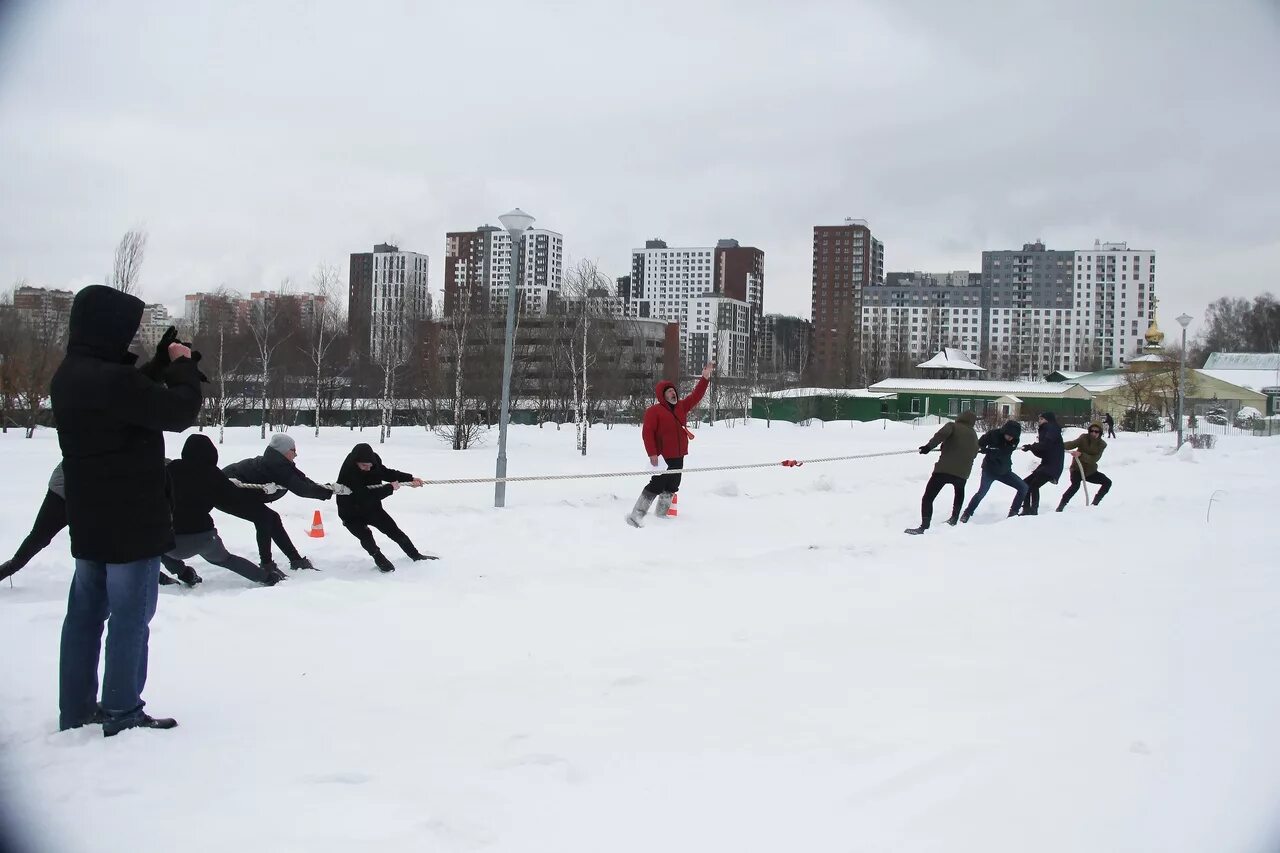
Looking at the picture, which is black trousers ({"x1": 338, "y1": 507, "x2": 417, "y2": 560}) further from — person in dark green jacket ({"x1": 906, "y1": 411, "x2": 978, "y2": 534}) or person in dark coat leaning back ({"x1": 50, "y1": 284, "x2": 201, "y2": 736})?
person in dark green jacket ({"x1": 906, "y1": 411, "x2": 978, "y2": 534})

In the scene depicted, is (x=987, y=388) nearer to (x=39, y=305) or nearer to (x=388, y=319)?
(x=388, y=319)

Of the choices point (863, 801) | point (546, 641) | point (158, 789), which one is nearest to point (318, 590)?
point (546, 641)

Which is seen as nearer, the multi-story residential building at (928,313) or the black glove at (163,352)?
the black glove at (163,352)

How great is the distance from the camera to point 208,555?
761 centimetres

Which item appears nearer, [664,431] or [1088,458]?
[664,431]

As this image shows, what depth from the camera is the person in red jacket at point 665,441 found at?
39.6 feet

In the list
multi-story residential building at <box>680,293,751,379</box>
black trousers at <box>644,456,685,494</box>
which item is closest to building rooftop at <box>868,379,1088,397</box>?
black trousers at <box>644,456,685,494</box>

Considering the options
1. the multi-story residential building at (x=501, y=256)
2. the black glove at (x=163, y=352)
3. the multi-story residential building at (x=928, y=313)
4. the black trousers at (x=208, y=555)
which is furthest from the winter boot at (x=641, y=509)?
the multi-story residential building at (x=928, y=313)

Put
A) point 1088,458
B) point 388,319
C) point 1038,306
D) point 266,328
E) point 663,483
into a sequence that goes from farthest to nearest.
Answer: point 1038,306 → point 388,319 → point 266,328 → point 1088,458 → point 663,483

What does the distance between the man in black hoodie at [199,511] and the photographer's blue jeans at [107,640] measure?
10.6ft

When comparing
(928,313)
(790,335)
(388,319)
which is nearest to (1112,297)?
(928,313)

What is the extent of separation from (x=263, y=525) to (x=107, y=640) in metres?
4.23

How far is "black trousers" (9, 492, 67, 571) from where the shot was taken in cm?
723

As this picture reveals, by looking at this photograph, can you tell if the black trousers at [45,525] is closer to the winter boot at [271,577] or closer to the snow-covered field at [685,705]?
the snow-covered field at [685,705]
